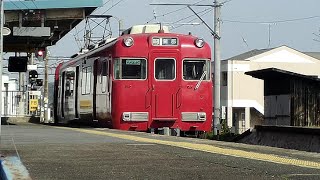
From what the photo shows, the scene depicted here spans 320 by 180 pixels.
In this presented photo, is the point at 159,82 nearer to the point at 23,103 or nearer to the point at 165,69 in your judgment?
the point at 165,69

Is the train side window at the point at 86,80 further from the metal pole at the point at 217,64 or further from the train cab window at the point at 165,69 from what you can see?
the metal pole at the point at 217,64

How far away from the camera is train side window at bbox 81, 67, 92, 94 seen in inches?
786

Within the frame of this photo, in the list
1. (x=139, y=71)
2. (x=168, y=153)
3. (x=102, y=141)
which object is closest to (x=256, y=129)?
(x=139, y=71)

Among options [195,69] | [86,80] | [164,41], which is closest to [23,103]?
[86,80]

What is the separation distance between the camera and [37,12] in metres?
24.1

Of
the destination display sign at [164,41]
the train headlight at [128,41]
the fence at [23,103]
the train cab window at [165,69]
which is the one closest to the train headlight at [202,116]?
the train cab window at [165,69]

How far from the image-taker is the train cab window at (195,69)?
57.7 feet

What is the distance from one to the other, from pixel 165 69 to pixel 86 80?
3927 millimetres

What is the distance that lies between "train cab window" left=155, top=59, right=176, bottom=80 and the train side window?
127 inches

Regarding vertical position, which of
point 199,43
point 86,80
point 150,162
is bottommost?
point 150,162

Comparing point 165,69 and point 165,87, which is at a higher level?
point 165,69

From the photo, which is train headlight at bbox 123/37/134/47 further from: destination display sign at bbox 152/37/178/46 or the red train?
destination display sign at bbox 152/37/178/46

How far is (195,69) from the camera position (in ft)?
58.1

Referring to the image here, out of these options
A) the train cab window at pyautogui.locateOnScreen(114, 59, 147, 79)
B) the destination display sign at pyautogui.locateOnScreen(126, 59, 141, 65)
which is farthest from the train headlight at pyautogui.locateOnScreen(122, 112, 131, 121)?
the destination display sign at pyautogui.locateOnScreen(126, 59, 141, 65)
